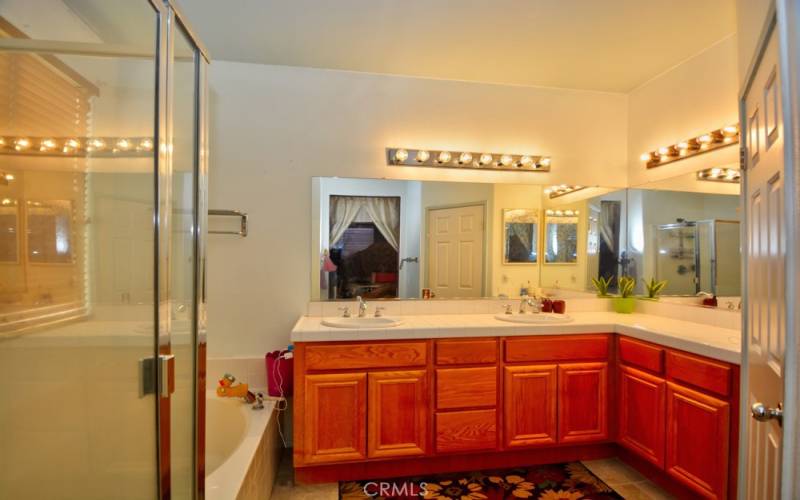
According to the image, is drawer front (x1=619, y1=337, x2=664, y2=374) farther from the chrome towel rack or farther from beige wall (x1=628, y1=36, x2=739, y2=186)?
the chrome towel rack

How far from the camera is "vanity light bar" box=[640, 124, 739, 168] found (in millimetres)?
2309

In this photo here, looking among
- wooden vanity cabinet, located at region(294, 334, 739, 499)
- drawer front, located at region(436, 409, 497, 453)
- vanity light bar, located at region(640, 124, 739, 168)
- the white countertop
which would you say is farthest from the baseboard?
vanity light bar, located at region(640, 124, 739, 168)

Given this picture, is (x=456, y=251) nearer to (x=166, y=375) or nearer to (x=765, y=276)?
(x=765, y=276)

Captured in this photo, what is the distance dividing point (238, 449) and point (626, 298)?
8.89ft

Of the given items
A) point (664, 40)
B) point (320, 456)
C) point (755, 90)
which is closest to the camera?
point (755, 90)

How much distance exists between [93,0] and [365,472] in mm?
2375

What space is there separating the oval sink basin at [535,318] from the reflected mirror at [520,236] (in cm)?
43

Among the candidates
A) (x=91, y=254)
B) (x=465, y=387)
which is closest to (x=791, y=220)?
(x=91, y=254)

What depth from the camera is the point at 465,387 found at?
2314mm

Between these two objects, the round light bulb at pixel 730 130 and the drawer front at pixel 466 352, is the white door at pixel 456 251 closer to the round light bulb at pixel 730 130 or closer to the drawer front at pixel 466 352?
the drawer front at pixel 466 352

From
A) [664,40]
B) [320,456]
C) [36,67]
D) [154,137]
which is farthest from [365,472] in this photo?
[664,40]

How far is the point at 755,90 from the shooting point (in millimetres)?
1256

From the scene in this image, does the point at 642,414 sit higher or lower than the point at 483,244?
lower

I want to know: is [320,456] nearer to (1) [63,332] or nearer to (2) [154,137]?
(1) [63,332]
